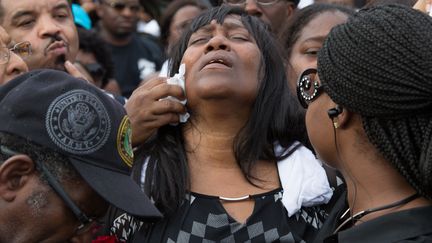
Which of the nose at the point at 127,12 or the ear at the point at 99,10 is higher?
the nose at the point at 127,12

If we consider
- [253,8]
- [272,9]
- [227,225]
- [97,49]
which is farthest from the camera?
[97,49]

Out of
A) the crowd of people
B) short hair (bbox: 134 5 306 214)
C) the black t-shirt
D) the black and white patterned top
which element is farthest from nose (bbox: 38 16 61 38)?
the black t-shirt

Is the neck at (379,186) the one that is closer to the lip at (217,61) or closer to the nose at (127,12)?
the lip at (217,61)

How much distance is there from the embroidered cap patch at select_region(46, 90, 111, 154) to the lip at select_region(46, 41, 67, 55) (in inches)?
77.2

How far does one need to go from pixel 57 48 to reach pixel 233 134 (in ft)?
3.84

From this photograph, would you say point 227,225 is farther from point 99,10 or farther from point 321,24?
point 99,10

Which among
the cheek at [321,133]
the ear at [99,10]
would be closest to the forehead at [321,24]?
the cheek at [321,133]

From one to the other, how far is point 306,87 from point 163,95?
0.86 metres

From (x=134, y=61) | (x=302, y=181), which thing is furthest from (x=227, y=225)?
(x=134, y=61)

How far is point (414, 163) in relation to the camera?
233cm

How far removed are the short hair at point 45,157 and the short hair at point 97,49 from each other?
13.2 feet

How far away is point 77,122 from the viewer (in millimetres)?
2100

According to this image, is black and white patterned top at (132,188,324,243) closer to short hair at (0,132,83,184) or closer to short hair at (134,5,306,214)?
short hair at (134,5,306,214)

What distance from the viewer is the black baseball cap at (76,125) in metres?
2.07
